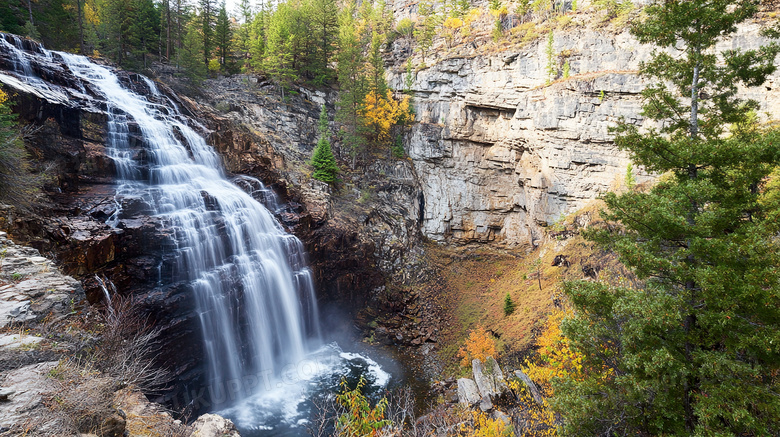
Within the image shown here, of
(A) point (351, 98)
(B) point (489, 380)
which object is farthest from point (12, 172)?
(A) point (351, 98)

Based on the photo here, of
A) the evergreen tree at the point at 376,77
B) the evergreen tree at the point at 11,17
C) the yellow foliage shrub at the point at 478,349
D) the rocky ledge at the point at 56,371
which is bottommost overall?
the yellow foliage shrub at the point at 478,349

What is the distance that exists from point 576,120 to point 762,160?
20093mm

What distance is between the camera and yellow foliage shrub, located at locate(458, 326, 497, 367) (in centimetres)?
1855

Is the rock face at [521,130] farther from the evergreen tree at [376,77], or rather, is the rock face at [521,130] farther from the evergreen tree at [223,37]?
the evergreen tree at [223,37]

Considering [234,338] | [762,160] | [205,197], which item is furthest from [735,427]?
[205,197]

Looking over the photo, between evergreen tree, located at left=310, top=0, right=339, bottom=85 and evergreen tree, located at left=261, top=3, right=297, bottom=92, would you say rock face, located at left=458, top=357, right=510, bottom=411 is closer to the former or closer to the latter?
evergreen tree, located at left=261, top=3, right=297, bottom=92

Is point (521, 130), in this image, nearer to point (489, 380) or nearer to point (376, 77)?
point (376, 77)

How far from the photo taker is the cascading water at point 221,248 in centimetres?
1562

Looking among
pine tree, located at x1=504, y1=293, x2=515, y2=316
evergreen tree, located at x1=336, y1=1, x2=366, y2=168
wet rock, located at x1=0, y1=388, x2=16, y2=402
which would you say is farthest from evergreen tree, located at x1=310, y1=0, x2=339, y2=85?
wet rock, located at x1=0, y1=388, x2=16, y2=402

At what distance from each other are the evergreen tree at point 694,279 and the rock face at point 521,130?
1729cm

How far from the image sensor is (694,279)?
6.46m

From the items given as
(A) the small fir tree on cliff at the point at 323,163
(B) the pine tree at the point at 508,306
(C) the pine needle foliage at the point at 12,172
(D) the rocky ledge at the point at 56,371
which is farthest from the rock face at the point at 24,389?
(A) the small fir tree on cliff at the point at 323,163

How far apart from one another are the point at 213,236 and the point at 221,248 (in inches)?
29.6

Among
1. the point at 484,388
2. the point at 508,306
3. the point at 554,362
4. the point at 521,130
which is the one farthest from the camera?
the point at 521,130
